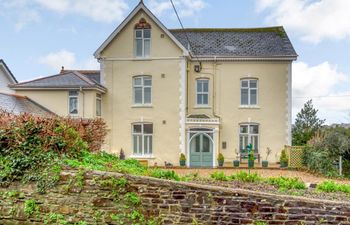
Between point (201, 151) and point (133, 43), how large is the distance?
26.7 ft

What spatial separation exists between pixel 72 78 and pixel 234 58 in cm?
1032

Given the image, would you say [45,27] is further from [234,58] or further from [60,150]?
[234,58]

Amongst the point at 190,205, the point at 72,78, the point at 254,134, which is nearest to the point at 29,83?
the point at 72,78

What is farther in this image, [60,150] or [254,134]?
[254,134]

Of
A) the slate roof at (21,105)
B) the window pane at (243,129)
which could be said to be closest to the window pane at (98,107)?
the slate roof at (21,105)

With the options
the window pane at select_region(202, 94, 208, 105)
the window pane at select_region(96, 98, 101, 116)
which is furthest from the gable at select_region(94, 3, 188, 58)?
the window pane at select_region(202, 94, 208, 105)

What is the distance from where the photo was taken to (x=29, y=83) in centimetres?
2233

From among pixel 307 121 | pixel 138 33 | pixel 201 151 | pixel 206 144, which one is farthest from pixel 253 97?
pixel 307 121

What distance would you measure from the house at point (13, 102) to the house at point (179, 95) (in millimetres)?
725

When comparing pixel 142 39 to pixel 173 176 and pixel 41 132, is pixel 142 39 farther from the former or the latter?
pixel 173 176

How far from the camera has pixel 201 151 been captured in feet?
76.0

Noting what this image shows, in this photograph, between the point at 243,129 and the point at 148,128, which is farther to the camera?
the point at 243,129

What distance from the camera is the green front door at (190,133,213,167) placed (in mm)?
23062

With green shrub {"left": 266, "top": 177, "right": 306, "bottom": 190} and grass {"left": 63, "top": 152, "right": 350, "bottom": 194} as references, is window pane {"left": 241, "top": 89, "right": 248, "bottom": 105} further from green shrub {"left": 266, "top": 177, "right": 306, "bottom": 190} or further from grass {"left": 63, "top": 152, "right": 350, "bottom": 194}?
green shrub {"left": 266, "top": 177, "right": 306, "bottom": 190}
